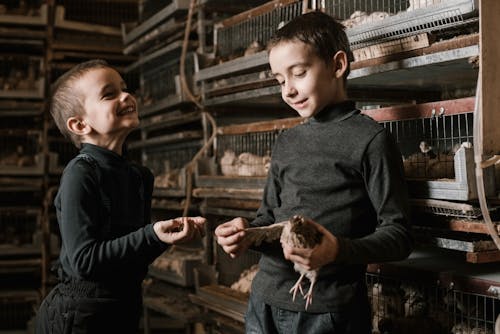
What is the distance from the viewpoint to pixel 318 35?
1.47 metres

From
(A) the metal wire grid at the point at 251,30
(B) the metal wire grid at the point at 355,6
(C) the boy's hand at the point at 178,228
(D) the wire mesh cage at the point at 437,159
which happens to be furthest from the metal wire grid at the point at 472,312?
(A) the metal wire grid at the point at 251,30

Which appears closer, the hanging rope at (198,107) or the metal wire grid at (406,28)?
the metal wire grid at (406,28)

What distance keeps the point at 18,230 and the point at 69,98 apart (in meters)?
2.90

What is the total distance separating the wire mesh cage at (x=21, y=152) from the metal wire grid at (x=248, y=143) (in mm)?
1662

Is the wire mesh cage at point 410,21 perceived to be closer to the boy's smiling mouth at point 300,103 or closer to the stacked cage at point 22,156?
the boy's smiling mouth at point 300,103

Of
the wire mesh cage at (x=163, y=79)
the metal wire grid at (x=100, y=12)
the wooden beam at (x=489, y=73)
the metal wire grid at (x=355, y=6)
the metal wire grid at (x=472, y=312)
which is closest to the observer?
the wooden beam at (x=489, y=73)

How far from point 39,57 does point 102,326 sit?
314cm

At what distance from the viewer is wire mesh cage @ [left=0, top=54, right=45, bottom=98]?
13.9 feet

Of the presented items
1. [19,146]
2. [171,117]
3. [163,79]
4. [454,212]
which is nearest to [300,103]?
[454,212]

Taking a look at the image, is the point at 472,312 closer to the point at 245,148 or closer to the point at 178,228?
the point at 178,228

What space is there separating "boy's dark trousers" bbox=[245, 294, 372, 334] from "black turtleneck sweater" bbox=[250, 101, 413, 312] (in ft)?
0.06

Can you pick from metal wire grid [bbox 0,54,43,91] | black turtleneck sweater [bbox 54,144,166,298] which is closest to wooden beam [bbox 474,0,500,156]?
black turtleneck sweater [bbox 54,144,166,298]

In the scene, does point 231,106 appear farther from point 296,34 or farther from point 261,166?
point 296,34

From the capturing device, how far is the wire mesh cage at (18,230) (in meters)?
4.14
